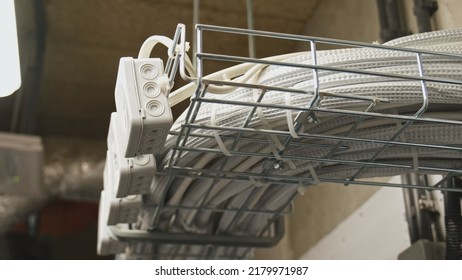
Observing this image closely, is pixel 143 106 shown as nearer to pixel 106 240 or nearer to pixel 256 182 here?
pixel 256 182

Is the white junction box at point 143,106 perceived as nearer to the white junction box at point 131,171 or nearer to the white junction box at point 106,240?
the white junction box at point 131,171

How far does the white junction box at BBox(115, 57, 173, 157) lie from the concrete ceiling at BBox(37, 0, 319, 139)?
790 millimetres

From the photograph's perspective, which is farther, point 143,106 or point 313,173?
point 313,173

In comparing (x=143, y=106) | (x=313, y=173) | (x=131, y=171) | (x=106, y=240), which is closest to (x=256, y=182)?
(x=313, y=173)

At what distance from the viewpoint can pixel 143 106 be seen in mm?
926

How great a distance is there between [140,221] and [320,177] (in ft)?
1.55

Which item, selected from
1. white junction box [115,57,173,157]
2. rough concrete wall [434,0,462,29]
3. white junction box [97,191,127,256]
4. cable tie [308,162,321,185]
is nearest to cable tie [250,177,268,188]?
cable tie [308,162,321,185]

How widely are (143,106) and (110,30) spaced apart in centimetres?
124

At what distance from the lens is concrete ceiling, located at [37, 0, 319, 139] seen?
196cm

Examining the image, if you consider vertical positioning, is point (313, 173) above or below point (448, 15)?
below

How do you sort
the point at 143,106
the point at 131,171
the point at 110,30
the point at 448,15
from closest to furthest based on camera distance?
the point at 143,106, the point at 131,171, the point at 448,15, the point at 110,30

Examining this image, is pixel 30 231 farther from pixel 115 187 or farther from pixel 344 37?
pixel 115 187

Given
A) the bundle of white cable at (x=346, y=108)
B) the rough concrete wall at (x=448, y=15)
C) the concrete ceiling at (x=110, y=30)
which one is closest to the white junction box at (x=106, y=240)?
the bundle of white cable at (x=346, y=108)

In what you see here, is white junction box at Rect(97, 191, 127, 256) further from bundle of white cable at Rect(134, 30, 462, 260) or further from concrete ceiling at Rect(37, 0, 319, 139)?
concrete ceiling at Rect(37, 0, 319, 139)
